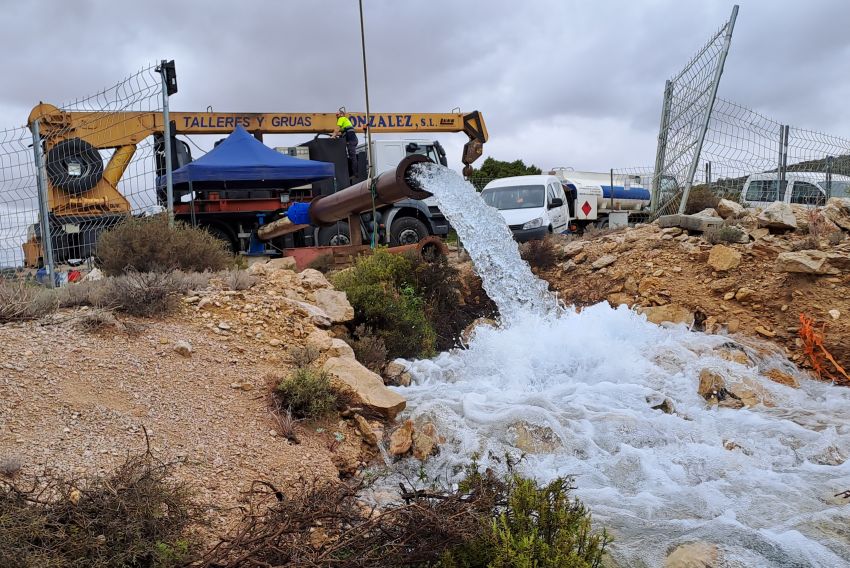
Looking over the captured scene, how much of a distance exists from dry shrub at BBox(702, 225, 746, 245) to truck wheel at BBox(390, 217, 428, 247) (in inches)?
190

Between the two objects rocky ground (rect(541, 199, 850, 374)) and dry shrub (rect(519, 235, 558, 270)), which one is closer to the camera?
rocky ground (rect(541, 199, 850, 374))

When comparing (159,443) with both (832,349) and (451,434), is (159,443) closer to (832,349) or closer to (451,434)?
(451,434)

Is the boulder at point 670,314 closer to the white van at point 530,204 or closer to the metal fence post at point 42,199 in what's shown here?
the white van at point 530,204

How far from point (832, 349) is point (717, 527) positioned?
16.0ft

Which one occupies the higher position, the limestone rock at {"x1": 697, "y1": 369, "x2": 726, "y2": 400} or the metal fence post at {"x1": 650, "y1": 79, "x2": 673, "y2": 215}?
the metal fence post at {"x1": 650, "y1": 79, "x2": 673, "y2": 215}

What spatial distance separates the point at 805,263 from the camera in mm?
8609

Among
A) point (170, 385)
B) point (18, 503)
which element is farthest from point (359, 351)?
point (18, 503)

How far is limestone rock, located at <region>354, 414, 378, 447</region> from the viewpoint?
5.05 metres

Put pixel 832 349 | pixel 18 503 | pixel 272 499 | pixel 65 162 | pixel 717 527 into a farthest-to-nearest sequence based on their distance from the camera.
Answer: pixel 65 162
pixel 832 349
pixel 717 527
pixel 272 499
pixel 18 503

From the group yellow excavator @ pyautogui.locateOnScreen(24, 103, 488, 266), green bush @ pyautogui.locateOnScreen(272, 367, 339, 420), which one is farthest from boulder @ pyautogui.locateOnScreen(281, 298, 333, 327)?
yellow excavator @ pyautogui.locateOnScreen(24, 103, 488, 266)

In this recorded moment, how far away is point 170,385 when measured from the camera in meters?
4.88

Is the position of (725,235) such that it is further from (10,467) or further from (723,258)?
(10,467)

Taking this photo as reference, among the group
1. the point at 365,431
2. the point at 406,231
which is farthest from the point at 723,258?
the point at 365,431

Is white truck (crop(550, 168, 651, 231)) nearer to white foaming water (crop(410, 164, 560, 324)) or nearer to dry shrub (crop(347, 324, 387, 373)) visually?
white foaming water (crop(410, 164, 560, 324))
